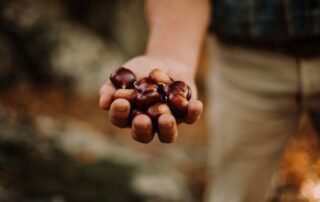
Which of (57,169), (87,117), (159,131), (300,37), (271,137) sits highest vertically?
(87,117)

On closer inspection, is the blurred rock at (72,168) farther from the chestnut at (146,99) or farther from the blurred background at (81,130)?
the chestnut at (146,99)

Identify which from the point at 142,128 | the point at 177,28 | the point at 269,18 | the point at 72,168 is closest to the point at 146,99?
the point at 142,128

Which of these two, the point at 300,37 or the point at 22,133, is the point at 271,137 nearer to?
the point at 300,37

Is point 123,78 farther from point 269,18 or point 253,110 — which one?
point 253,110

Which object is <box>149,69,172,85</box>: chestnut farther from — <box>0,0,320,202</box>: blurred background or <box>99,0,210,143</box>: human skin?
<box>0,0,320,202</box>: blurred background

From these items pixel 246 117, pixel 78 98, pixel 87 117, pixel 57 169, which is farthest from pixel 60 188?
pixel 78 98

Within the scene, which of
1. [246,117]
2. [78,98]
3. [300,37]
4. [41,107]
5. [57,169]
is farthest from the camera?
[78,98]

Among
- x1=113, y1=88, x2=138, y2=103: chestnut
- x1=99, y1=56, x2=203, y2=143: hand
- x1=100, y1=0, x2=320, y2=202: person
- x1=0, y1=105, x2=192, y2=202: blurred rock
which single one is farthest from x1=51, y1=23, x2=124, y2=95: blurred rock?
x1=113, y1=88, x2=138, y2=103: chestnut

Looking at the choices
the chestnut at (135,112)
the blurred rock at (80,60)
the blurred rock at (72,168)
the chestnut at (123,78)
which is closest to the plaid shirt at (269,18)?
the chestnut at (123,78)
